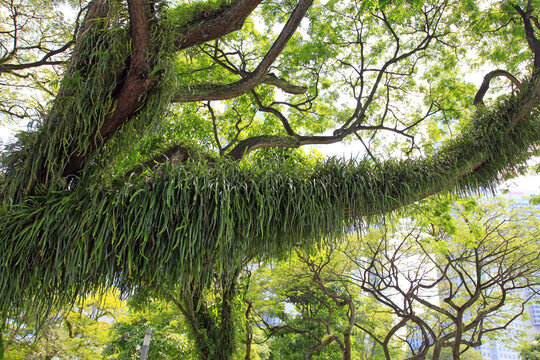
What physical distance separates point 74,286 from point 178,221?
0.93 m

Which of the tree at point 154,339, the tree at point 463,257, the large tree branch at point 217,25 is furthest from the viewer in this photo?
the tree at point 154,339

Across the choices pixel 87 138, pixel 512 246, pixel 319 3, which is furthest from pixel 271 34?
pixel 512 246

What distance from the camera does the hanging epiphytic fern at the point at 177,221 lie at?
259 centimetres

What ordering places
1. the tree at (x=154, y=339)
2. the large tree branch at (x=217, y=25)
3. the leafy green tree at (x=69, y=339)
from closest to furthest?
the large tree branch at (x=217, y=25) → the leafy green tree at (x=69, y=339) → the tree at (x=154, y=339)

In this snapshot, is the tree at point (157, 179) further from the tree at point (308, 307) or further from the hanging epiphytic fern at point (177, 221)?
the tree at point (308, 307)

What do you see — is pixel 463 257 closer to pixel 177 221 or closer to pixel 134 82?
pixel 177 221

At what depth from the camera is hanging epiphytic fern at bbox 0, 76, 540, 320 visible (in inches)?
102

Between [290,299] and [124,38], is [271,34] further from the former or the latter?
[290,299]

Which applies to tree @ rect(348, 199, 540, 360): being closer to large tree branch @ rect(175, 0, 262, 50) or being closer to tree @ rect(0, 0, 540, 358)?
tree @ rect(0, 0, 540, 358)

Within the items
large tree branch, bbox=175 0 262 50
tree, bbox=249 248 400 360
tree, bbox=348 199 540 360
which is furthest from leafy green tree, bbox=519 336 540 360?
large tree branch, bbox=175 0 262 50

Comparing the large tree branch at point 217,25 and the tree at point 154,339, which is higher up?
the large tree branch at point 217,25

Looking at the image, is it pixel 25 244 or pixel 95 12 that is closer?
pixel 25 244

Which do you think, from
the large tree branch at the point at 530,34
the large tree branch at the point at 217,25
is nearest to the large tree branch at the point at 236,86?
the large tree branch at the point at 217,25

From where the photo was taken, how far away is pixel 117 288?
9.23 feet
